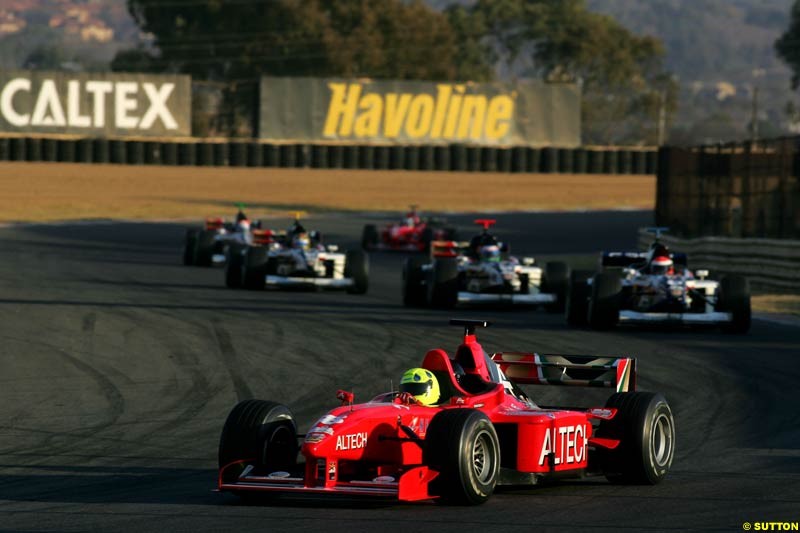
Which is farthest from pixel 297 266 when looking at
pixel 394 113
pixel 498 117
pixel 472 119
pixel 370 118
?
pixel 498 117

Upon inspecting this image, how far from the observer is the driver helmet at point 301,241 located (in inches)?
1118

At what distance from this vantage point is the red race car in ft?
31.0

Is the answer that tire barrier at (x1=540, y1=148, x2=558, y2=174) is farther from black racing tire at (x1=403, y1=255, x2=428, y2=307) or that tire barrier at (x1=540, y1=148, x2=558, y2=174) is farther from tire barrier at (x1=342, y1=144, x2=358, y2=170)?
black racing tire at (x1=403, y1=255, x2=428, y2=307)

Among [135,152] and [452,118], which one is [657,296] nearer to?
[135,152]

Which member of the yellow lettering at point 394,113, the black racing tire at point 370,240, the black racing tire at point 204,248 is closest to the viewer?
the black racing tire at point 204,248

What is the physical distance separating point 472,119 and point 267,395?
184 ft

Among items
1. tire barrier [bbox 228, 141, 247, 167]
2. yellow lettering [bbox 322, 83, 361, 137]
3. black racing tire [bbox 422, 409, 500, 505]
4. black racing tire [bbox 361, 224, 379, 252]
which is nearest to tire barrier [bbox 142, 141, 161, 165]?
tire barrier [bbox 228, 141, 247, 167]

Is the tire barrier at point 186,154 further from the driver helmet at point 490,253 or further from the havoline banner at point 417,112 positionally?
the driver helmet at point 490,253

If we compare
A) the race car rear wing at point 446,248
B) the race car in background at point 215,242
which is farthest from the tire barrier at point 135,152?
the race car rear wing at point 446,248

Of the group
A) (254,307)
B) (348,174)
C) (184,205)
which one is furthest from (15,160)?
(254,307)

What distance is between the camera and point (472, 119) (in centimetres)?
7050

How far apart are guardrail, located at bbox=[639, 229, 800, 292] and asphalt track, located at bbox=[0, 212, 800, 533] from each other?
5.94 metres

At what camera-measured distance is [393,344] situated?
19.2 meters

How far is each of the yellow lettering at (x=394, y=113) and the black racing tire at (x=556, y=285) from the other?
147 feet
